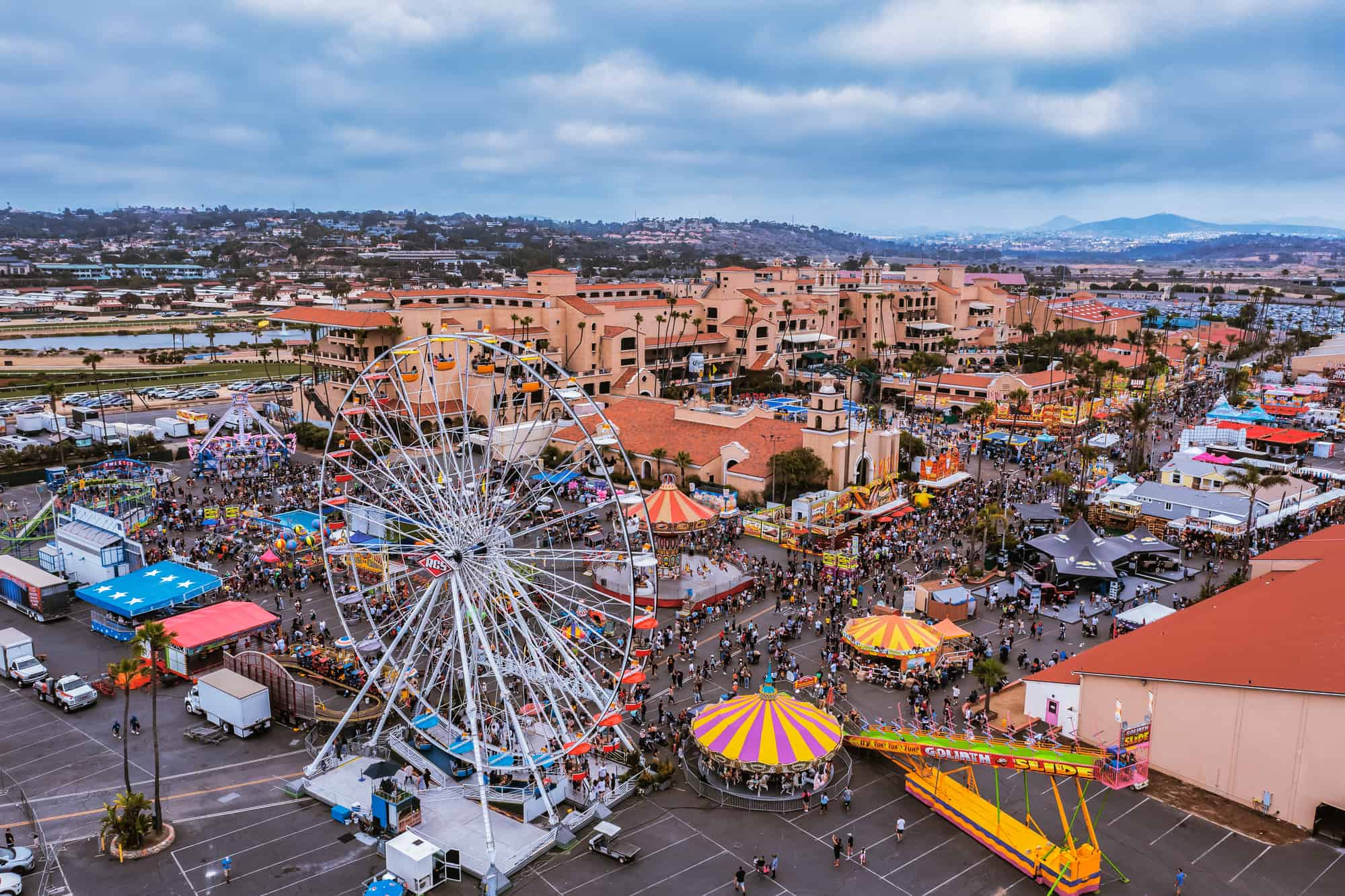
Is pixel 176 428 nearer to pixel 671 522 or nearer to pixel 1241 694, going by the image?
pixel 671 522

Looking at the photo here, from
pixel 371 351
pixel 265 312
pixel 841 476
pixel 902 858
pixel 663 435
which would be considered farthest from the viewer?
pixel 265 312

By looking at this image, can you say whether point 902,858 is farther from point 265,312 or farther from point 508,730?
point 265,312

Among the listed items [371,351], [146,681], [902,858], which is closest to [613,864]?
[902,858]

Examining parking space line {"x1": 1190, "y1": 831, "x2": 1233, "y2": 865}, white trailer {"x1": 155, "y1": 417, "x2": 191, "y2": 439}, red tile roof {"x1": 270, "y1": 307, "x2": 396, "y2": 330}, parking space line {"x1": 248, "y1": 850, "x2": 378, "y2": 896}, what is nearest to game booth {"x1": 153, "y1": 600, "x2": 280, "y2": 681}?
parking space line {"x1": 248, "y1": 850, "x2": 378, "y2": 896}

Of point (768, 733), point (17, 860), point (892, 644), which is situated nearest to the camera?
point (17, 860)

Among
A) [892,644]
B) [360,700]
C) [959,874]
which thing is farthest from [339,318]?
[959,874]

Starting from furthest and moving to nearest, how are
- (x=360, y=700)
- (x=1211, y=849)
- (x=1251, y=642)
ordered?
(x=360, y=700) < (x=1251, y=642) < (x=1211, y=849)

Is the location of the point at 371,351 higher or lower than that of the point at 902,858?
higher
